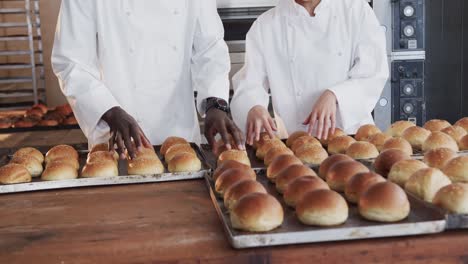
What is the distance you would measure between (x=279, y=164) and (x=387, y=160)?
324 mm

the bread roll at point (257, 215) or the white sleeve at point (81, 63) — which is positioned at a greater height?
the white sleeve at point (81, 63)

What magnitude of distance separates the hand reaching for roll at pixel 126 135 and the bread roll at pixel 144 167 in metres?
0.03

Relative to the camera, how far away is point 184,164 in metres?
1.92

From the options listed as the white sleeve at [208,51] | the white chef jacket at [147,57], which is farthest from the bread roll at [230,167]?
the white sleeve at [208,51]

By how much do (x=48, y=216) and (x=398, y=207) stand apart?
2.95 ft

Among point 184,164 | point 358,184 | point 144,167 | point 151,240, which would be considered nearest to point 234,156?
point 184,164

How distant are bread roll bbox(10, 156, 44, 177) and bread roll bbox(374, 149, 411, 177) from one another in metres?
1.10

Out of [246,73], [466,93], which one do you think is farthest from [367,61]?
[466,93]

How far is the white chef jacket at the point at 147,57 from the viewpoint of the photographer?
A: 2.47m

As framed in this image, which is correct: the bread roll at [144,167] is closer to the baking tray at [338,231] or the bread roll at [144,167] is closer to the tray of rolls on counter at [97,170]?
the tray of rolls on counter at [97,170]

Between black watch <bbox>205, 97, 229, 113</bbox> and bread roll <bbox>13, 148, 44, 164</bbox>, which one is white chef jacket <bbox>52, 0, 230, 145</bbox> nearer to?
black watch <bbox>205, 97, 229, 113</bbox>

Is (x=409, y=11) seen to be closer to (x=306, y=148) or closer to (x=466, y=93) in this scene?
(x=466, y=93)

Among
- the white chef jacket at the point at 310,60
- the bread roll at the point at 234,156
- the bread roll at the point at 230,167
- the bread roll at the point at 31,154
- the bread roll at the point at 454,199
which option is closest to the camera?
the bread roll at the point at 454,199

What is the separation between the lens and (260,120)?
8.02ft
